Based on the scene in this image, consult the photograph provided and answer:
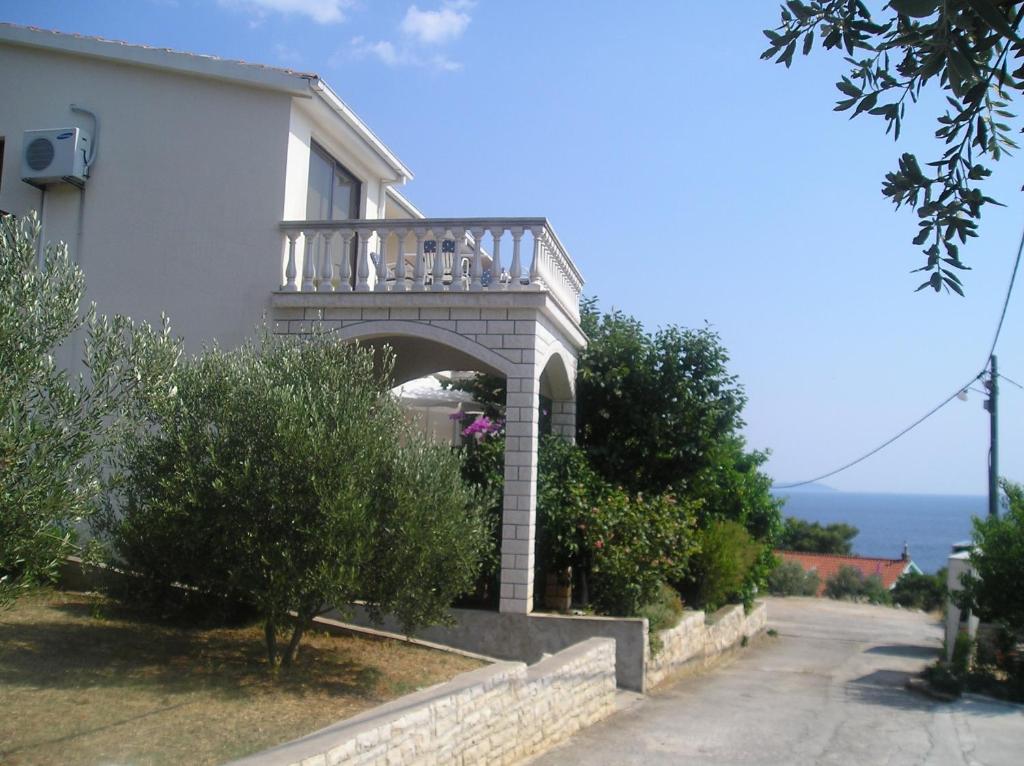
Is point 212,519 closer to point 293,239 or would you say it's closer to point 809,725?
point 293,239

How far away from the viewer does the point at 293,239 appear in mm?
12508

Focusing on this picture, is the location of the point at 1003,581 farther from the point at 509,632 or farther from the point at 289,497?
the point at 289,497

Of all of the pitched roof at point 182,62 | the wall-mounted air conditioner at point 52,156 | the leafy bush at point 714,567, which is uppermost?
the pitched roof at point 182,62

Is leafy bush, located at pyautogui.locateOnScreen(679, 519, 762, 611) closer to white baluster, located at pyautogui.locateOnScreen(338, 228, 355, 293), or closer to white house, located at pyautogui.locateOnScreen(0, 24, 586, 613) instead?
white house, located at pyautogui.locateOnScreen(0, 24, 586, 613)

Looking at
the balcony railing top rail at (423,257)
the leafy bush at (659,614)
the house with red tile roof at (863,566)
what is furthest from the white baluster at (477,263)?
the house with red tile roof at (863,566)

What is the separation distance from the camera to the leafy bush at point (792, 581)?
34594 mm

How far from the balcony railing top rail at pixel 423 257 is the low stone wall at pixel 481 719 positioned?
4.47 metres

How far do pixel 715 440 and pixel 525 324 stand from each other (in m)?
4.93

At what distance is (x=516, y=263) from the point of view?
39.0 ft

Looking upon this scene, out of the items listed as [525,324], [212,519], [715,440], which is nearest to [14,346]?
[212,519]

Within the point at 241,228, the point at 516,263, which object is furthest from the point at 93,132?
the point at 516,263

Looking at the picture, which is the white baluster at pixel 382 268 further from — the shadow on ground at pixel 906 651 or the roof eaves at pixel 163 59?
the shadow on ground at pixel 906 651

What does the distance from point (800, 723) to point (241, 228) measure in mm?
9048

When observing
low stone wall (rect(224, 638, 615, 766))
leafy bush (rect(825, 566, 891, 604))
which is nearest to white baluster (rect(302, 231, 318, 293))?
low stone wall (rect(224, 638, 615, 766))
